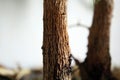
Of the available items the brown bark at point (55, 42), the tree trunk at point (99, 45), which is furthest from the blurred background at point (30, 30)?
the brown bark at point (55, 42)

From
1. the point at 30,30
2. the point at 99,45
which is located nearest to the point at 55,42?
the point at 99,45

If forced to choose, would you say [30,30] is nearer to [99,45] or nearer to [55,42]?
[99,45]

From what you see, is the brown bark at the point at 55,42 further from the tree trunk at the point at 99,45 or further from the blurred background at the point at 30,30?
the blurred background at the point at 30,30

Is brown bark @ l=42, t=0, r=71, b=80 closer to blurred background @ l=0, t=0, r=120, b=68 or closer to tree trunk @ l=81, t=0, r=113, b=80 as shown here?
tree trunk @ l=81, t=0, r=113, b=80

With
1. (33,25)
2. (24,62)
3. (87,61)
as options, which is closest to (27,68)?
(24,62)

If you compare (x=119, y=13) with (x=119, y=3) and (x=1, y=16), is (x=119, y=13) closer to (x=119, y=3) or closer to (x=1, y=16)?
(x=119, y=3)
